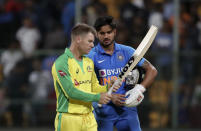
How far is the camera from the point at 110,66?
229 inches

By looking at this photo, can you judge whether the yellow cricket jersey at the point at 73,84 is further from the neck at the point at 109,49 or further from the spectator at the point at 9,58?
the spectator at the point at 9,58

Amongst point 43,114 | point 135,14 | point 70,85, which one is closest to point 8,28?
point 43,114

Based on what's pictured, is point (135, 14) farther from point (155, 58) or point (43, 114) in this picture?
point (43, 114)

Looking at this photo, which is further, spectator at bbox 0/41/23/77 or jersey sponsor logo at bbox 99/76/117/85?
spectator at bbox 0/41/23/77

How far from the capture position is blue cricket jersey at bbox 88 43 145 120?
580cm

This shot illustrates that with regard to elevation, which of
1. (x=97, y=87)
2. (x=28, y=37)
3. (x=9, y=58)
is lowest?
(x=97, y=87)

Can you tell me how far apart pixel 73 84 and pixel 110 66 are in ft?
3.04

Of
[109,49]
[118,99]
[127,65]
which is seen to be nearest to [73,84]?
[118,99]

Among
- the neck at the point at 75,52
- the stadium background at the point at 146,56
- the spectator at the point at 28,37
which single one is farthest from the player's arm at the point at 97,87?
the spectator at the point at 28,37

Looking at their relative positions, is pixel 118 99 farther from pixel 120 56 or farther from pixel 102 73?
pixel 120 56

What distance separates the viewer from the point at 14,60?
10383mm

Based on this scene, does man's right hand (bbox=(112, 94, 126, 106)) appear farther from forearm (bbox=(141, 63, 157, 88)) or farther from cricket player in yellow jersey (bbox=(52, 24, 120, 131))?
forearm (bbox=(141, 63, 157, 88))

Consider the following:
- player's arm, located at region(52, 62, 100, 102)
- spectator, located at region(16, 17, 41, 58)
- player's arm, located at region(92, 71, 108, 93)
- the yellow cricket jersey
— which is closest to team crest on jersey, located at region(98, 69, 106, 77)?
player's arm, located at region(92, 71, 108, 93)

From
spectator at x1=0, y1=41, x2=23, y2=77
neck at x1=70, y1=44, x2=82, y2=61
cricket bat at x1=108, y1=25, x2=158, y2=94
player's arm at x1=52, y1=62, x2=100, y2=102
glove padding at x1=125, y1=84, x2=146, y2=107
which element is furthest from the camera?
spectator at x1=0, y1=41, x2=23, y2=77
